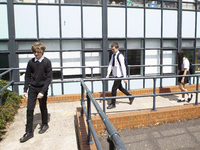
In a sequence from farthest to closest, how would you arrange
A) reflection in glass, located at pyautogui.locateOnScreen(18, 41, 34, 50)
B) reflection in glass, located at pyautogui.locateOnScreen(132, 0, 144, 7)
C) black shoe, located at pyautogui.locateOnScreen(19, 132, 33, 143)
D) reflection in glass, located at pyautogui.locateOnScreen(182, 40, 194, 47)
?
reflection in glass, located at pyautogui.locateOnScreen(182, 40, 194, 47) → reflection in glass, located at pyautogui.locateOnScreen(132, 0, 144, 7) → reflection in glass, located at pyautogui.locateOnScreen(18, 41, 34, 50) → black shoe, located at pyautogui.locateOnScreen(19, 132, 33, 143)

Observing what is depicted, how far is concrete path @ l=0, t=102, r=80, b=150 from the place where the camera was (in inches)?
145

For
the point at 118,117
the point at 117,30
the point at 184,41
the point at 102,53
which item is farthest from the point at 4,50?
the point at 184,41

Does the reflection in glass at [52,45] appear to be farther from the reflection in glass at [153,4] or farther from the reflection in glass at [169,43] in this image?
the reflection in glass at [169,43]

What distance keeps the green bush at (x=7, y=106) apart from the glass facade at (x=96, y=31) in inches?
65.4

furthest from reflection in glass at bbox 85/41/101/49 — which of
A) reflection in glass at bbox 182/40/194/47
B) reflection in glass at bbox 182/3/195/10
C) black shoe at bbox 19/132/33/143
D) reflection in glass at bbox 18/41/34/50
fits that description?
black shoe at bbox 19/132/33/143

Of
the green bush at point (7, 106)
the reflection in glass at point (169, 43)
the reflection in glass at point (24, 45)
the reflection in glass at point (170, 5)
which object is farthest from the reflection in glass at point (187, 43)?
the green bush at point (7, 106)

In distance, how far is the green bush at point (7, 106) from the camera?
14.5 feet

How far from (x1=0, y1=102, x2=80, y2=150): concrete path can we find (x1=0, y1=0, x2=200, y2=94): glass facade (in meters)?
1.91

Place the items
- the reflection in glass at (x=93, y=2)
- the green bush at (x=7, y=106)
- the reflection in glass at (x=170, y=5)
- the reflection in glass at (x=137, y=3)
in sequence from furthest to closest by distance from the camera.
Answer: the reflection in glass at (x=170, y=5) → the reflection in glass at (x=137, y=3) → the reflection in glass at (x=93, y=2) → the green bush at (x=7, y=106)

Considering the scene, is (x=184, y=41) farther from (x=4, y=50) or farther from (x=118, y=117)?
(x=4, y=50)

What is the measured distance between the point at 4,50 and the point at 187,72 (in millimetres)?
6220

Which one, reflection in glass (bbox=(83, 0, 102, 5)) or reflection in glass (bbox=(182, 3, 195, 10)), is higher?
reflection in glass (bbox=(182, 3, 195, 10))

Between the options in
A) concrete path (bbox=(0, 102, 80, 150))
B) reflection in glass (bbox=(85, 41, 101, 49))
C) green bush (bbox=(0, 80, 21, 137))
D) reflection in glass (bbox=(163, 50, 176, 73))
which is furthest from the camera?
reflection in glass (bbox=(163, 50, 176, 73))

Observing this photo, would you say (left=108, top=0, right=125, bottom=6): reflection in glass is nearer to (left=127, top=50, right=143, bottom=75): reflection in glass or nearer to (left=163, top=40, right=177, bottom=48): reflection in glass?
(left=127, top=50, right=143, bottom=75): reflection in glass
